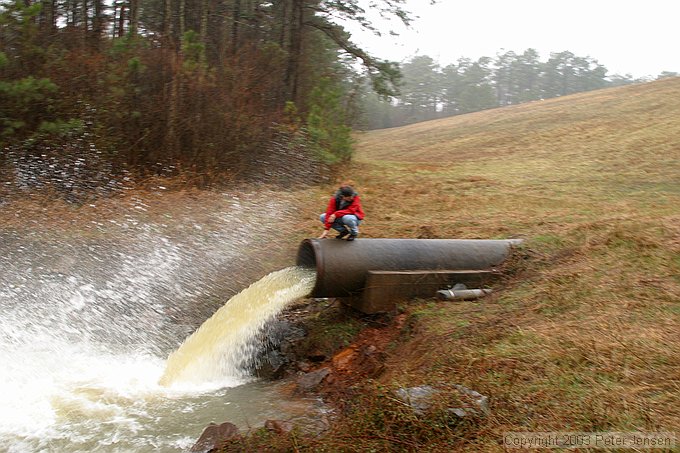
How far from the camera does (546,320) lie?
662 cm

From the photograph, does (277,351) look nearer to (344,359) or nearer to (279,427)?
(344,359)

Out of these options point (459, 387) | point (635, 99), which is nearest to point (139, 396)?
point (459, 387)

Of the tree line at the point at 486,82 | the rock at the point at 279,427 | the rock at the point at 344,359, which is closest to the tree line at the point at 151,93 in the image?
the rock at the point at 344,359

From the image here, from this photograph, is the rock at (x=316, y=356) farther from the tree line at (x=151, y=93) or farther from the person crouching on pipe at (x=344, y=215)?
the tree line at (x=151, y=93)

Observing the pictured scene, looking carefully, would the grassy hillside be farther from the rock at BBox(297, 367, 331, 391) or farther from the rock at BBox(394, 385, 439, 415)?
the rock at BBox(297, 367, 331, 391)

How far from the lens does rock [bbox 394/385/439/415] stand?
4.75 m

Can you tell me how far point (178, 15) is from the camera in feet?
59.3

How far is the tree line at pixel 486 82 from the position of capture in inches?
3041

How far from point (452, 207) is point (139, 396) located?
32.0 ft

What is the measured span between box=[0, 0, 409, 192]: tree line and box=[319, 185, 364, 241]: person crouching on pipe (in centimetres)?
722

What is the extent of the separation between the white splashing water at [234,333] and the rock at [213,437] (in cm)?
216

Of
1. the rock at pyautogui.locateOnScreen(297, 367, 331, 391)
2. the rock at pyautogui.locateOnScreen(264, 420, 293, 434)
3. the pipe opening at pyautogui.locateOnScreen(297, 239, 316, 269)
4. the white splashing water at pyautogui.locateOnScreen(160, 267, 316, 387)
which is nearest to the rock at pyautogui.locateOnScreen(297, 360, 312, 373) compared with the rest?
the rock at pyautogui.locateOnScreen(297, 367, 331, 391)

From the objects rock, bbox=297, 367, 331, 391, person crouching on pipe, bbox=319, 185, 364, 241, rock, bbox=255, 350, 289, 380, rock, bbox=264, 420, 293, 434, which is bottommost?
rock, bbox=255, 350, 289, 380

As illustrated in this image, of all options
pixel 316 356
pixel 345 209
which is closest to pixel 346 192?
pixel 345 209
